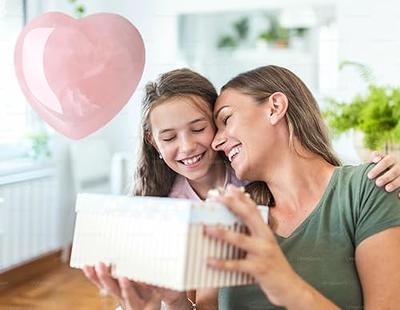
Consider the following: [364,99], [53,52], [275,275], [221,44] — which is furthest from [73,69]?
[221,44]

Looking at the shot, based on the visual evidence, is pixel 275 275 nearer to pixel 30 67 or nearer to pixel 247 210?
pixel 247 210

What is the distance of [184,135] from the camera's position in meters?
0.55

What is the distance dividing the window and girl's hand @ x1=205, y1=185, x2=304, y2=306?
0.28 metres

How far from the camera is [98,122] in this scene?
546mm

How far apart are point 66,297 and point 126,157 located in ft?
1.04

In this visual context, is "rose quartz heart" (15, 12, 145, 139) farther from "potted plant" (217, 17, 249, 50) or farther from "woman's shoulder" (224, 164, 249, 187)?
"potted plant" (217, 17, 249, 50)

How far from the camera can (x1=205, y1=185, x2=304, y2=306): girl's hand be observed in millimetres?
362

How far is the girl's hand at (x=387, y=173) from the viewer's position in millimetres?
523

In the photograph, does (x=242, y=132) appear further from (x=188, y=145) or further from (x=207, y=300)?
(x=207, y=300)

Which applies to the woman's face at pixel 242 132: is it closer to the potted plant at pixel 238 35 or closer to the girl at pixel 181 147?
Answer: the girl at pixel 181 147

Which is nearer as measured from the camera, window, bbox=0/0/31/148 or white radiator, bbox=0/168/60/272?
window, bbox=0/0/31/148

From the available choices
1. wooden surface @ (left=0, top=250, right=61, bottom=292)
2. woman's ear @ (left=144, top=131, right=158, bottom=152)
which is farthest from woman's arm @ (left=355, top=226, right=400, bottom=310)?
wooden surface @ (left=0, top=250, right=61, bottom=292)

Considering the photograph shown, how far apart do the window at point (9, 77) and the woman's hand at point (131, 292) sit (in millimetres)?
210

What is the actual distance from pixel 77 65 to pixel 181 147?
131mm
